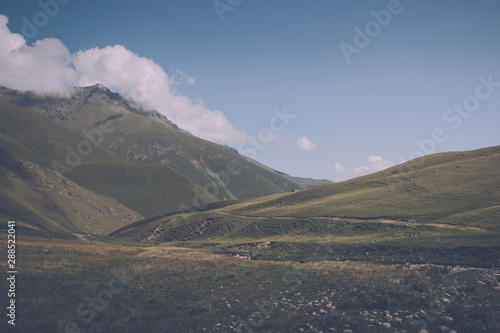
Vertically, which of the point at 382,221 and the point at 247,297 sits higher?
the point at 382,221

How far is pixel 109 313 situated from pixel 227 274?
597 inches

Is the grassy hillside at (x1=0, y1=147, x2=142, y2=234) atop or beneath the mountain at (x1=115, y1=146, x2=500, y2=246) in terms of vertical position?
atop

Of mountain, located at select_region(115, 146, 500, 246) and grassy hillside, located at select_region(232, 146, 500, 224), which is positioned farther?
grassy hillside, located at select_region(232, 146, 500, 224)

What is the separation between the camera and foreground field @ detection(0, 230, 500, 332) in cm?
2361

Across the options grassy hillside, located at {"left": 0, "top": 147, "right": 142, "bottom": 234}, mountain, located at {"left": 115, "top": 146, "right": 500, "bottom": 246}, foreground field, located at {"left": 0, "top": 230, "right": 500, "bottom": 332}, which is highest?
grassy hillside, located at {"left": 0, "top": 147, "right": 142, "bottom": 234}

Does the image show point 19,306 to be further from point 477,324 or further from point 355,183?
point 355,183

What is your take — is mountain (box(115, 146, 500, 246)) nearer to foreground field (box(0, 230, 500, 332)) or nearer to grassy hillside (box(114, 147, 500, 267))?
grassy hillside (box(114, 147, 500, 267))

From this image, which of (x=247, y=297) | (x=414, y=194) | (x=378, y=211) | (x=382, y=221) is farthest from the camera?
(x=414, y=194)

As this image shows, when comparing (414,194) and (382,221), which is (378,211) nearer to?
(382,221)

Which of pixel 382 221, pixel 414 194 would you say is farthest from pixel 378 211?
pixel 414 194

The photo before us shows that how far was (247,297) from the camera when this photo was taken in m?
29.6

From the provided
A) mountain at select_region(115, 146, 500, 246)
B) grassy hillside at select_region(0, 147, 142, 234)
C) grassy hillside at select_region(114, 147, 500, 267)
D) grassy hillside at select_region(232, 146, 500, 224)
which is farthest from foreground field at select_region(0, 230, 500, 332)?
grassy hillside at select_region(0, 147, 142, 234)

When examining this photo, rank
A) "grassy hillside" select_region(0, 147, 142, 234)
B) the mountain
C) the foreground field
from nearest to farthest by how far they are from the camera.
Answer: the foreground field, the mountain, "grassy hillside" select_region(0, 147, 142, 234)

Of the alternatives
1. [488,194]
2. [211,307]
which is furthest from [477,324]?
[488,194]
